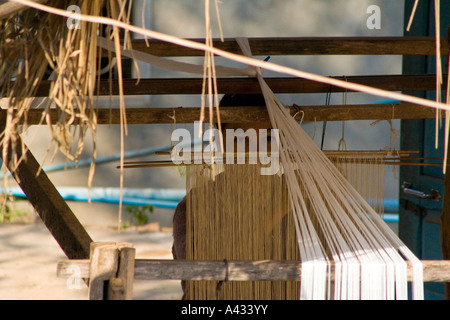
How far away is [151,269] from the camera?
3.90 feet

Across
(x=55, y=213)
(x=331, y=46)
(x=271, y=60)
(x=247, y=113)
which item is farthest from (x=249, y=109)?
(x=271, y=60)

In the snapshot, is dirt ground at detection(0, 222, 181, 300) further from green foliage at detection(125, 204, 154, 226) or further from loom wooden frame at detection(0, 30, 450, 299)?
loom wooden frame at detection(0, 30, 450, 299)

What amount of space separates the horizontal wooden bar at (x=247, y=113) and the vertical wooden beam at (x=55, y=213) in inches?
6.9

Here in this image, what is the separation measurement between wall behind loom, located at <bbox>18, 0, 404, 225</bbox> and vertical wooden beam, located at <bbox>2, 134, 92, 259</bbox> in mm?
2888

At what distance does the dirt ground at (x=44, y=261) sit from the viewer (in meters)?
3.86

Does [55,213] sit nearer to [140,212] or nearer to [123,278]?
[123,278]

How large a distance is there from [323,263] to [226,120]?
751 millimetres

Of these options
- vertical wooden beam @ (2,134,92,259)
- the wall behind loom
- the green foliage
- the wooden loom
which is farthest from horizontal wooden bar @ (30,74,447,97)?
the green foliage

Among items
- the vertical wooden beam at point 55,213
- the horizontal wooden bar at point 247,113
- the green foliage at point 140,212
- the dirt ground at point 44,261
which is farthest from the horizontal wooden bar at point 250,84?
the green foliage at point 140,212

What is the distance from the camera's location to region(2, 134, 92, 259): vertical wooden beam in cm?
163

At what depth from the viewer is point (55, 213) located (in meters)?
1.72

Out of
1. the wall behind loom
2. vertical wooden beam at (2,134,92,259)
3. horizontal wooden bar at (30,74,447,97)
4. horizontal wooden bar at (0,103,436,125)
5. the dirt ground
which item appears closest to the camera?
vertical wooden beam at (2,134,92,259)

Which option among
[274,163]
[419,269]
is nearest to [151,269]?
[419,269]
